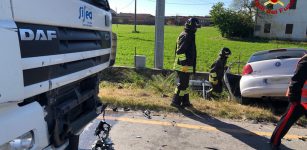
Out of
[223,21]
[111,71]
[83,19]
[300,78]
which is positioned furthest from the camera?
[223,21]

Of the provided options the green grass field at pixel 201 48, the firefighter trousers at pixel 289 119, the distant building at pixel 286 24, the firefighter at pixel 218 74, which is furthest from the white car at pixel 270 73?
the distant building at pixel 286 24

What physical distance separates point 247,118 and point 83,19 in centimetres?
406

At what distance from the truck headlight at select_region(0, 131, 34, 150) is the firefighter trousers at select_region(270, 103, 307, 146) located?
11.5 feet

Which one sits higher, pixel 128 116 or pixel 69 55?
pixel 69 55

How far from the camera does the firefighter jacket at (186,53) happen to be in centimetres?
700

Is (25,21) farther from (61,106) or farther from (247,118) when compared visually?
(247,118)

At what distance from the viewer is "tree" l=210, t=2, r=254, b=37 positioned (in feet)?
159

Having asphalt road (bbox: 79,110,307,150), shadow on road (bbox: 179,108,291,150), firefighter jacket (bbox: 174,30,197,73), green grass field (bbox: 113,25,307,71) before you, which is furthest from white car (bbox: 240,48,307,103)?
green grass field (bbox: 113,25,307,71)

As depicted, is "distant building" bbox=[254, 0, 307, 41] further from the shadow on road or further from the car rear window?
the shadow on road

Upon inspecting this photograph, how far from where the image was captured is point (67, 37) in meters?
2.86

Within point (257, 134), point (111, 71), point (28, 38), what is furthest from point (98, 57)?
point (111, 71)

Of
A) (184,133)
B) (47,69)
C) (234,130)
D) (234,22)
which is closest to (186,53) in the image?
(234,130)

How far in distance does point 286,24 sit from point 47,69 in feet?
158

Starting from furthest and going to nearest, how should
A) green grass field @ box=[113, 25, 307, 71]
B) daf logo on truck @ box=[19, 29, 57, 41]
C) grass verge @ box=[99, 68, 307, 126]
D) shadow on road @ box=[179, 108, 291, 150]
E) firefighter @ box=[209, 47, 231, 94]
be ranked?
green grass field @ box=[113, 25, 307, 71] < firefighter @ box=[209, 47, 231, 94] < grass verge @ box=[99, 68, 307, 126] < shadow on road @ box=[179, 108, 291, 150] < daf logo on truck @ box=[19, 29, 57, 41]
